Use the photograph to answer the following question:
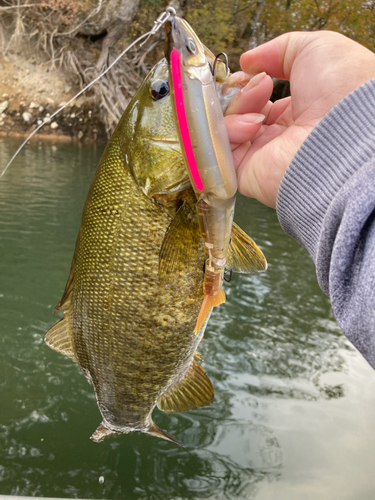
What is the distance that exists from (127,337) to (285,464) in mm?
2349

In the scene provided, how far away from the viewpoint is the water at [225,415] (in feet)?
10.3

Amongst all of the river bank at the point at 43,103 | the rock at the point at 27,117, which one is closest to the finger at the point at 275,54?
the river bank at the point at 43,103

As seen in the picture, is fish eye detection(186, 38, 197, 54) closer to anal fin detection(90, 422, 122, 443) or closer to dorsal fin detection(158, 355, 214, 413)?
dorsal fin detection(158, 355, 214, 413)

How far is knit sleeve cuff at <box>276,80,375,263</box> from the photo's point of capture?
1.28m

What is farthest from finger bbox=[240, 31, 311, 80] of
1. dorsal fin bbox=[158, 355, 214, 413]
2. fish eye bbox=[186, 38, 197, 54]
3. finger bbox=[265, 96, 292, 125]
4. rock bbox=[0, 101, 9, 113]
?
rock bbox=[0, 101, 9, 113]

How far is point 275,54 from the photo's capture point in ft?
5.61

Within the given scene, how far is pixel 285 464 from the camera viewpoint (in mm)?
3348

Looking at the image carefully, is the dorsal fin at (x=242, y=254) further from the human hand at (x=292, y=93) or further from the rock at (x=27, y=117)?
the rock at (x=27, y=117)

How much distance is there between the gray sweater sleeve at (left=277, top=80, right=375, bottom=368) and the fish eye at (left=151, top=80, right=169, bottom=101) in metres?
0.53

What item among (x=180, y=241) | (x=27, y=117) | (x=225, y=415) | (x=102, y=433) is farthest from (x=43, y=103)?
(x=180, y=241)

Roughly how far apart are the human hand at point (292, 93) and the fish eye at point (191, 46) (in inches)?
15.5

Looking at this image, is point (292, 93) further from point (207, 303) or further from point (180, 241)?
point (207, 303)

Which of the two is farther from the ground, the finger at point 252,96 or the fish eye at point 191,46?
the fish eye at point 191,46

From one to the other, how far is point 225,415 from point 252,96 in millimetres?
3128
